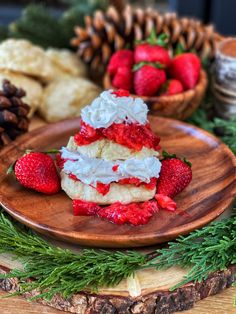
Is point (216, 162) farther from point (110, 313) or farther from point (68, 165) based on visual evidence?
point (110, 313)

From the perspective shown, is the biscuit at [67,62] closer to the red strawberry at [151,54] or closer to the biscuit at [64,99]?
the biscuit at [64,99]

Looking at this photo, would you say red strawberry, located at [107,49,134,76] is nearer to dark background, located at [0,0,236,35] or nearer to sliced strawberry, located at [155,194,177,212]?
sliced strawberry, located at [155,194,177,212]

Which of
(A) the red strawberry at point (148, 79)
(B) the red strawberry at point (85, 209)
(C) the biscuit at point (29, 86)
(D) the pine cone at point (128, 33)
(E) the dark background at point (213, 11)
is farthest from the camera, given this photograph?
(E) the dark background at point (213, 11)

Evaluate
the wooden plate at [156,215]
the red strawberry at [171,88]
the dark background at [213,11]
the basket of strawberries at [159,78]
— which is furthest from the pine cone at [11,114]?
the dark background at [213,11]

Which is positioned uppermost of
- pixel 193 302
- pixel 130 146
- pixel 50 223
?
pixel 130 146

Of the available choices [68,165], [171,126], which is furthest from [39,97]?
[68,165]

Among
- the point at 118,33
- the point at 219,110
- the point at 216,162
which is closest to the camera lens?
the point at 216,162

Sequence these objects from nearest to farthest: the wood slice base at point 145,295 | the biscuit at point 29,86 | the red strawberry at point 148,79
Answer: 1. the wood slice base at point 145,295
2. the red strawberry at point 148,79
3. the biscuit at point 29,86
